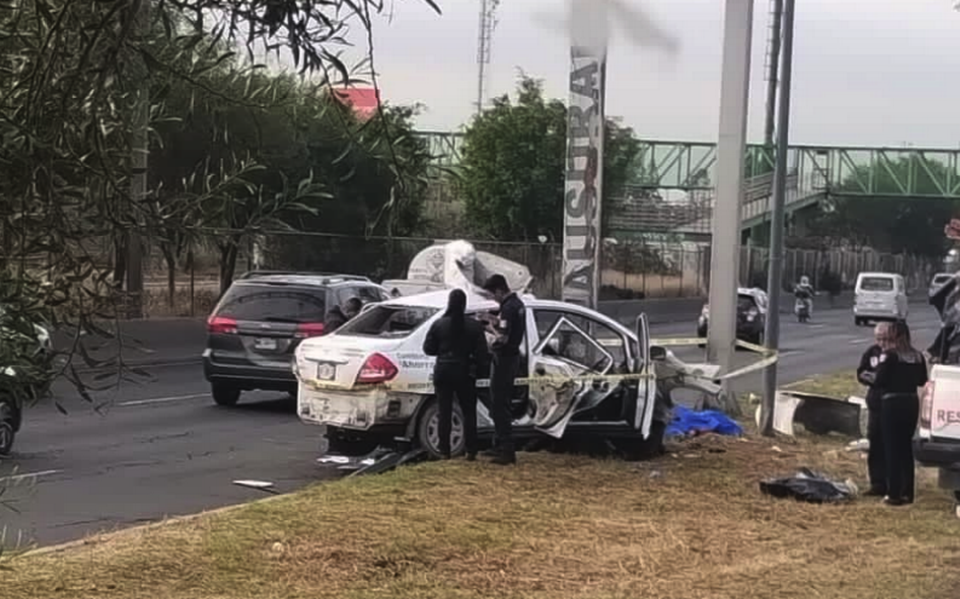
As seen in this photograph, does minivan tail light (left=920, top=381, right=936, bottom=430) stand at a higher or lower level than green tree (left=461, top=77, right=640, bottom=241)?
lower

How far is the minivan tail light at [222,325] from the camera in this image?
19312 mm

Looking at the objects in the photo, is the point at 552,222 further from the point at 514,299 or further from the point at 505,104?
the point at 514,299

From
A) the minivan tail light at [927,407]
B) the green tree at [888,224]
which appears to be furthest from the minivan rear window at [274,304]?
the green tree at [888,224]

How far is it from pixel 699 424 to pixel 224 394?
6.67m

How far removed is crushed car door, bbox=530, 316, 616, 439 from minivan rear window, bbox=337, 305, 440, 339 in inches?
47.0

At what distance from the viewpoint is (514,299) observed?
13.3 m

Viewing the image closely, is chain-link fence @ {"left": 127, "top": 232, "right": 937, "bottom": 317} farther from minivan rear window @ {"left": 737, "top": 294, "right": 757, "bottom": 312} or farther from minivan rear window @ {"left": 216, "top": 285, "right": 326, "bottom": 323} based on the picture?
minivan rear window @ {"left": 737, "top": 294, "right": 757, "bottom": 312}

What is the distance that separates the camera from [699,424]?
16.3 m

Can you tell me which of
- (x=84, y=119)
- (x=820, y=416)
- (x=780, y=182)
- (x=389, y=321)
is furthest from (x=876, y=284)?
(x=84, y=119)

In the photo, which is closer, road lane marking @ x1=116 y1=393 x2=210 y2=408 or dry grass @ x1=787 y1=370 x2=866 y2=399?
road lane marking @ x1=116 y1=393 x2=210 y2=408

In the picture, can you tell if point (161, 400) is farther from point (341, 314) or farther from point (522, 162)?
point (522, 162)

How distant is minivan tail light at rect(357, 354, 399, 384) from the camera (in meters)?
13.5

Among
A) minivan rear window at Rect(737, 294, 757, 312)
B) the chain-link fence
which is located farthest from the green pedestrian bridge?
minivan rear window at Rect(737, 294, 757, 312)

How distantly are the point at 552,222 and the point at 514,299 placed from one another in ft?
116
